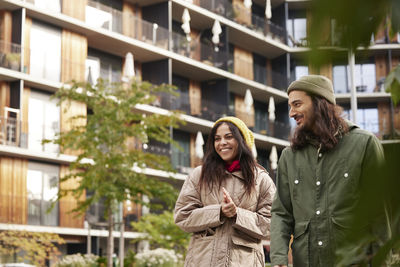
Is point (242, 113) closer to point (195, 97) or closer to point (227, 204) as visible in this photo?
point (195, 97)

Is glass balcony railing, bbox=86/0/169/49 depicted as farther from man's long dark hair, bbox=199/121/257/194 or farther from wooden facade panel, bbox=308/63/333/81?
wooden facade panel, bbox=308/63/333/81

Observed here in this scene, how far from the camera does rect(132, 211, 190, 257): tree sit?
2694 centimetres

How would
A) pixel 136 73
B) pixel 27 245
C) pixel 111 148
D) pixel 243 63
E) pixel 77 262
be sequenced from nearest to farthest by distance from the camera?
1. pixel 77 262
2. pixel 111 148
3. pixel 27 245
4. pixel 136 73
5. pixel 243 63

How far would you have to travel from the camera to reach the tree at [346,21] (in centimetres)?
62

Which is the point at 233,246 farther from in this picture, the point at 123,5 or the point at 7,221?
the point at 123,5

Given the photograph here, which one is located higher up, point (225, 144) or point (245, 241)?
point (225, 144)

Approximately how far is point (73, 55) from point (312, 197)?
2912 centimetres

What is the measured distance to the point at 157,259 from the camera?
20.2 meters

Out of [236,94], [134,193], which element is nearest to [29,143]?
[134,193]

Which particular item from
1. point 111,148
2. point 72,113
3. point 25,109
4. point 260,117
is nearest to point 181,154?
point 72,113

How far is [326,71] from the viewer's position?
67cm

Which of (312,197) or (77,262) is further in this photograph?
(77,262)

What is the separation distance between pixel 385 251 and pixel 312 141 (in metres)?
3.16

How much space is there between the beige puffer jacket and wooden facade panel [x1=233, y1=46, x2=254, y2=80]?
36303 mm
